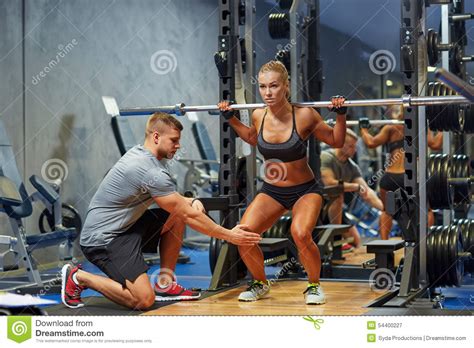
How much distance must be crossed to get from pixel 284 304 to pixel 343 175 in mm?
3913

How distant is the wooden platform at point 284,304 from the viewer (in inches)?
163

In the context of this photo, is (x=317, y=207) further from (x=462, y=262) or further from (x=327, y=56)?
(x=327, y=56)

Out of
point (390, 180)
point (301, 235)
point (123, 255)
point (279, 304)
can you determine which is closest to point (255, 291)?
point (279, 304)

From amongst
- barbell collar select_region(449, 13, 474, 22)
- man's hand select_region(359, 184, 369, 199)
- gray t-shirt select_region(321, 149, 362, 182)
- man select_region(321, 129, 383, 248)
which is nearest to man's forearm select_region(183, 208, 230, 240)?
barbell collar select_region(449, 13, 474, 22)

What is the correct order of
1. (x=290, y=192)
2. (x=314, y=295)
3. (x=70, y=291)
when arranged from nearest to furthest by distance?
(x=70, y=291) < (x=314, y=295) < (x=290, y=192)

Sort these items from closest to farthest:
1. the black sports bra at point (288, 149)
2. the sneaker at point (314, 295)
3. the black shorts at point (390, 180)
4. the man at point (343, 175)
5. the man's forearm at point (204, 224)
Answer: the man's forearm at point (204, 224), the sneaker at point (314, 295), the black sports bra at point (288, 149), the black shorts at point (390, 180), the man at point (343, 175)

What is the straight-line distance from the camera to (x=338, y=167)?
8.05 metres

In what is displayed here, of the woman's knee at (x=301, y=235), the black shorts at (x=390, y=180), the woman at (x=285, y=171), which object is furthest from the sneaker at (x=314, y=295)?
the black shorts at (x=390, y=180)

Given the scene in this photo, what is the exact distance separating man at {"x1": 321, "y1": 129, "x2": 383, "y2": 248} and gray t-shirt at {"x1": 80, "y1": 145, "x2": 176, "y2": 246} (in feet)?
11.7

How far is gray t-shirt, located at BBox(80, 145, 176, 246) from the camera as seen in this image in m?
4.21

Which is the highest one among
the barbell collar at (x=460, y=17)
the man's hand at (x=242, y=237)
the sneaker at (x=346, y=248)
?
the barbell collar at (x=460, y=17)

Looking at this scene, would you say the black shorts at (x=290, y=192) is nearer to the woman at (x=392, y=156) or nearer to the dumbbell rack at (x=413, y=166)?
the dumbbell rack at (x=413, y=166)

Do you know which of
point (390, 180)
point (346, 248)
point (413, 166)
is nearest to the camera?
point (413, 166)

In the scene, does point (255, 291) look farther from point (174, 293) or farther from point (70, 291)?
point (70, 291)
